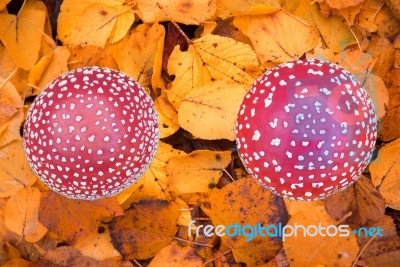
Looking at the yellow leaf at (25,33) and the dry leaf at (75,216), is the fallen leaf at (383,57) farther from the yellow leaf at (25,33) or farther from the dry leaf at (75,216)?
the yellow leaf at (25,33)

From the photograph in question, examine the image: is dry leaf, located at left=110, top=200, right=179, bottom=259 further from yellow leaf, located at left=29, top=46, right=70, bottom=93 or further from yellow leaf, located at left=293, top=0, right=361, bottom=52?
yellow leaf, located at left=293, top=0, right=361, bottom=52

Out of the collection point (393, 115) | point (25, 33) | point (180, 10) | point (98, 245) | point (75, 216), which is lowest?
point (98, 245)

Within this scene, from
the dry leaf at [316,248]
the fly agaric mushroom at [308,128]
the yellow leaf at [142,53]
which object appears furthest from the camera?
the yellow leaf at [142,53]

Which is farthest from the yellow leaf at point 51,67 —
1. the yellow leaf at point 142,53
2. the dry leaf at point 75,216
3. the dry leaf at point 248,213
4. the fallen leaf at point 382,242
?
the fallen leaf at point 382,242

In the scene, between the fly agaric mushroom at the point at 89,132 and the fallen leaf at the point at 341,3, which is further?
the fallen leaf at the point at 341,3

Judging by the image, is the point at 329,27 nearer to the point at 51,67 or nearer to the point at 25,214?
the point at 51,67

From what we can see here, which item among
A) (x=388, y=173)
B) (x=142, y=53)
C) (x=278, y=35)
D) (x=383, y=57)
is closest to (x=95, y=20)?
(x=142, y=53)
